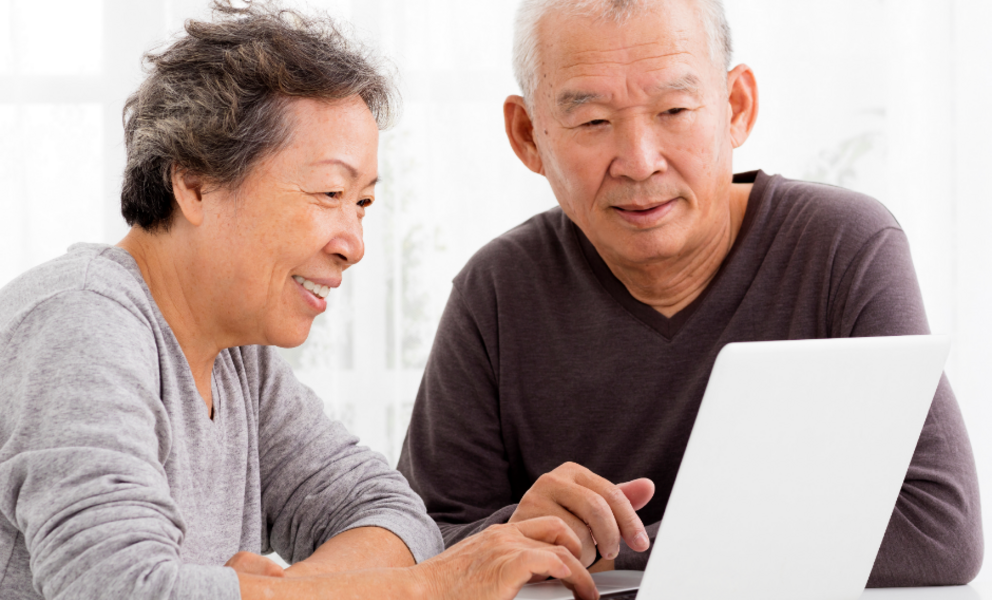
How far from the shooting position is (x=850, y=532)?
0.93m

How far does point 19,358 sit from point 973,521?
3.71 ft

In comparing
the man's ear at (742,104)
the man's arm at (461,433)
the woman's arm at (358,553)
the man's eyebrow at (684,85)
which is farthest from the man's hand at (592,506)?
the man's ear at (742,104)

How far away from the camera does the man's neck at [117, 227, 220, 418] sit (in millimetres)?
1112

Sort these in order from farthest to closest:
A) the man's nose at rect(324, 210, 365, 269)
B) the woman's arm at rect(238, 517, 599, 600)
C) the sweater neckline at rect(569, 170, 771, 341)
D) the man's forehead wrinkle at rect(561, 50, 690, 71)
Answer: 1. the sweater neckline at rect(569, 170, 771, 341)
2. the man's forehead wrinkle at rect(561, 50, 690, 71)
3. the man's nose at rect(324, 210, 365, 269)
4. the woman's arm at rect(238, 517, 599, 600)

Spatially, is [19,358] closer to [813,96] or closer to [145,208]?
[145,208]

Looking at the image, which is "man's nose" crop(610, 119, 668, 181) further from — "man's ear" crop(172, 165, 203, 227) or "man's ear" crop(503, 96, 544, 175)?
"man's ear" crop(172, 165, 203, 227)

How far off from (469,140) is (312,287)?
1.69 m

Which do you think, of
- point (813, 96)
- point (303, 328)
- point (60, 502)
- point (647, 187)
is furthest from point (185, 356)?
point (813, 96)

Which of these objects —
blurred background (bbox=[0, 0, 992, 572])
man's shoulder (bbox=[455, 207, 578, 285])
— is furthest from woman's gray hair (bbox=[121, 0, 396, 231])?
blurred background (bbox=[0, 0, 992, 572])

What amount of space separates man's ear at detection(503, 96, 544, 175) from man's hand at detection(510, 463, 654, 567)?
25.4 inches

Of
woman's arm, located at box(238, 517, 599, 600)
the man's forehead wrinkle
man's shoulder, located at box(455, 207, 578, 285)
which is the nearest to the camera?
woman's arm, located at box(238, 517, 599, 600)

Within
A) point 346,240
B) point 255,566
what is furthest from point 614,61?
point 255,566

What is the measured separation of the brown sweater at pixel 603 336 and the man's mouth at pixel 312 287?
404 mm

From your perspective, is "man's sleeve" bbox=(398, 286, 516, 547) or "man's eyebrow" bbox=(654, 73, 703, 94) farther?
"man's sleeve" bbox=(398, 286, 516, 547)
